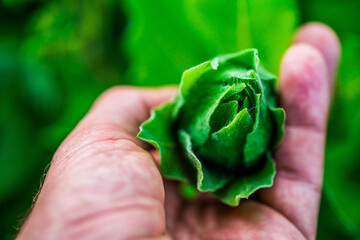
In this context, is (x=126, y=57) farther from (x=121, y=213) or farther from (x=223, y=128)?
(x=121, y=213)

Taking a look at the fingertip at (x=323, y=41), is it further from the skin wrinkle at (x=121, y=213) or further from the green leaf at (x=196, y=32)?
the skin wrinkle at (x=121, y=213)

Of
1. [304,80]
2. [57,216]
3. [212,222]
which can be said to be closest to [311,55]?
[304,80]

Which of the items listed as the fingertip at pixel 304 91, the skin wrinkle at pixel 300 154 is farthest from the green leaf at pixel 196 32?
the skin wrinkle at pixel 300 154

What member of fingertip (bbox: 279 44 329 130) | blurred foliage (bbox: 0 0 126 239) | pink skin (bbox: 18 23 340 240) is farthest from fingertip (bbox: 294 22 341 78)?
blurred foliage (bbox: 0 0 126 239)

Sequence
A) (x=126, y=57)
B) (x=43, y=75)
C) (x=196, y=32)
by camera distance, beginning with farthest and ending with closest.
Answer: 1. (x=43, y=75)
2. (x=126, y=57)
3. (x=196, y=32)

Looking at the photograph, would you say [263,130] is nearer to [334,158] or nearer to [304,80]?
[304,80]

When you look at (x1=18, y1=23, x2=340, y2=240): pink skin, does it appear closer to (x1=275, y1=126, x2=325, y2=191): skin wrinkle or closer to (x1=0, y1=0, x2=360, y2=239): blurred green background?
(x1=275, y1=126, x2=325, y2=191): skin wrinkle

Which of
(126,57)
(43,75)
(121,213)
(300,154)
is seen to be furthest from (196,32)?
(121,213)
